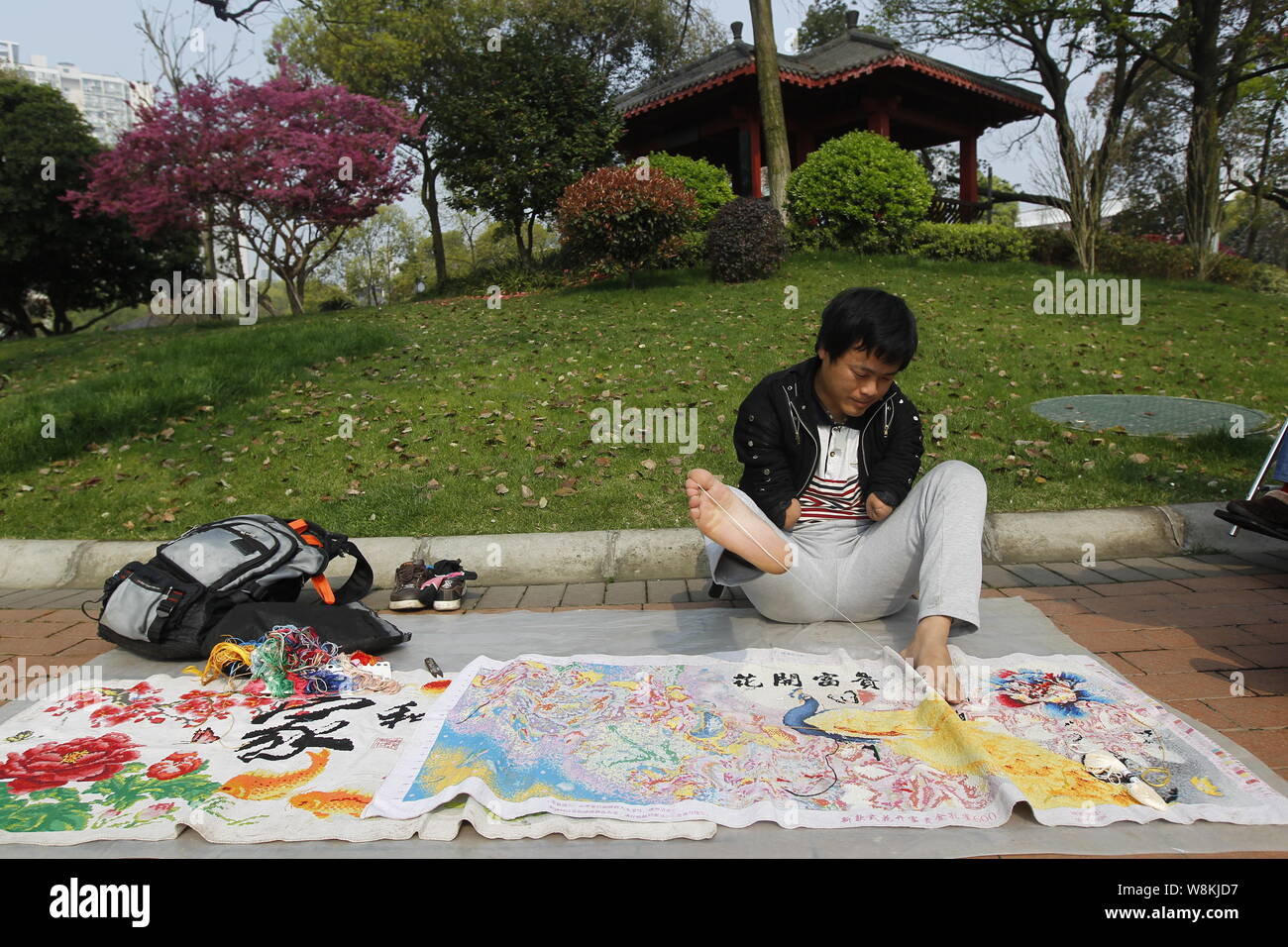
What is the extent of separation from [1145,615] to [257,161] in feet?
44.9

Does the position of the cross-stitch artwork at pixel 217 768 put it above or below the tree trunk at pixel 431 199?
below

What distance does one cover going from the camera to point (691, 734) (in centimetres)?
237

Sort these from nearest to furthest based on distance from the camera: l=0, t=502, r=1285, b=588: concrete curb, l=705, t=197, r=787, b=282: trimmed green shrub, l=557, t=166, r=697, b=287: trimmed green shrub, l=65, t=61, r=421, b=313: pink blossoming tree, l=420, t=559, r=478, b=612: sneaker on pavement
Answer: l=420, t=559, r=478, b=612: sneaker on pavement
l=0, t=502, r=1285, b=588: concrete curb
l=557, t=166, r=697, b=287: trimmed green shrub
l=705, t=197, r=787, b=282: trimmed green shrub
l=65, t=61, r=421, b=313: pink blossoming tree

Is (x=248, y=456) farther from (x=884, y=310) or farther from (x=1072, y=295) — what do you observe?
(x=1072, y=295)

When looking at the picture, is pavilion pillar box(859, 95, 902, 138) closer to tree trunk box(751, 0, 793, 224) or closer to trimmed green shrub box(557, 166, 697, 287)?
tree trunk box(751, 0, 793, 224)

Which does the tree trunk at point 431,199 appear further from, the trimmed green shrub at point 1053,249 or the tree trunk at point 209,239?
the trimmed green shrub at point 1053,249

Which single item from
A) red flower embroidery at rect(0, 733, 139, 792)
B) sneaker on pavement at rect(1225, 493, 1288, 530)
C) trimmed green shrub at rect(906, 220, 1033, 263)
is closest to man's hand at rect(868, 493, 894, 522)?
sneaker on pavement at rect(1225, 493, 1288, 530)

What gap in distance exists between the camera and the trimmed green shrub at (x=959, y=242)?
48.6ft

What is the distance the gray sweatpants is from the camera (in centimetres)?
259

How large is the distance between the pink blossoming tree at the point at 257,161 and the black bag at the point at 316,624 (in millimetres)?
12023

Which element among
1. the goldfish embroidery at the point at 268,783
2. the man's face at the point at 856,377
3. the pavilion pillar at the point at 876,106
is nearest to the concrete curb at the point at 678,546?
the man's face at the point at 856,377

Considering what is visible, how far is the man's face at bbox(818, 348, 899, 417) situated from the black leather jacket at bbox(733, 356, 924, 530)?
15 cm

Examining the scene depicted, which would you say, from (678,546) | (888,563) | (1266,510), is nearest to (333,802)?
(888,563)

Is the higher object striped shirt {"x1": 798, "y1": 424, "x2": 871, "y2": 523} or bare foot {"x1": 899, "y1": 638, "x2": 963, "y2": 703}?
striped shirt {"x1": 798, "y1": 424, "x2": 871, "y2": 523}
